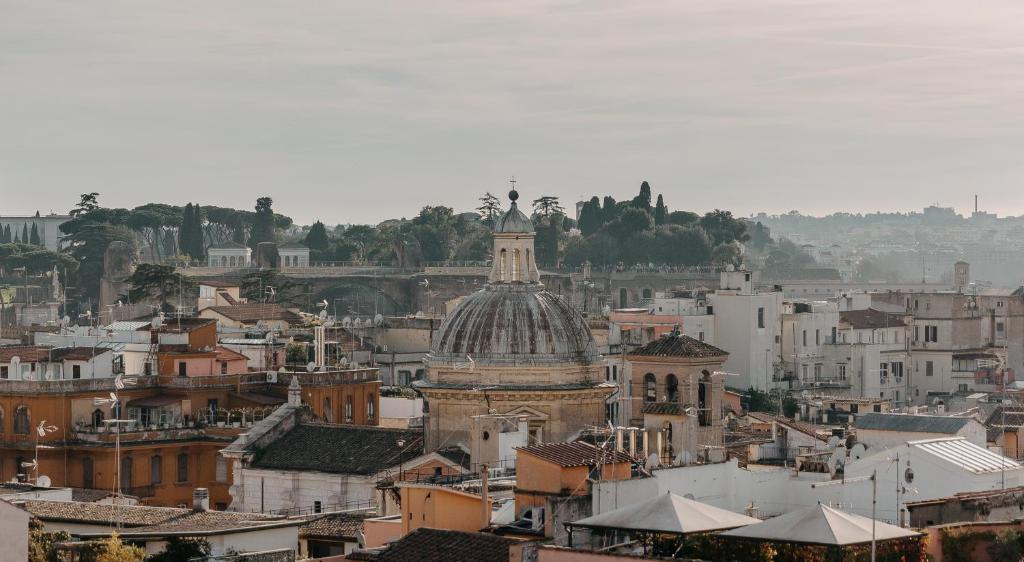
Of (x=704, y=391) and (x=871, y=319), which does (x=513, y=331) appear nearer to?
(x=704, y=391)

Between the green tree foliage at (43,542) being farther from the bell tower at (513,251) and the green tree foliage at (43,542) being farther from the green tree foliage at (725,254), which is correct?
the green tree foliage at (725,254)

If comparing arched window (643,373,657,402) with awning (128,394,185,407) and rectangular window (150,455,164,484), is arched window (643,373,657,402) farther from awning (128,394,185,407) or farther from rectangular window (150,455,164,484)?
awning (128,394,185,407)

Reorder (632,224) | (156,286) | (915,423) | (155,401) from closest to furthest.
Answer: (915,423), (155,401), (156,286), (632,224)

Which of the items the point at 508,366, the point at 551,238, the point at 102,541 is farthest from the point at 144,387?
the point at 551,238

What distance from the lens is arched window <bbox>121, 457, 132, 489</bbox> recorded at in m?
53.8

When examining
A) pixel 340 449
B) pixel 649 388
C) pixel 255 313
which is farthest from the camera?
pixel 255 313

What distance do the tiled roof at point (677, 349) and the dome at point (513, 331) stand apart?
126cm

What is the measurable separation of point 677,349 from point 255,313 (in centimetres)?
3671

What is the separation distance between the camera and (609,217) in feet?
512

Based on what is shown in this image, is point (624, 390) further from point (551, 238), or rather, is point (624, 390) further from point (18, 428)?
point (551, 238)

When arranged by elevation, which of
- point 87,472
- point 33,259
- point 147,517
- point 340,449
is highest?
point 33,259

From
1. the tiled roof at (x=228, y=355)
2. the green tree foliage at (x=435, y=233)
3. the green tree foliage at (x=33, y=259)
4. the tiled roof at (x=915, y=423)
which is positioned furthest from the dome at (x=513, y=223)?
the green tree foliage at (x=435, y=233)

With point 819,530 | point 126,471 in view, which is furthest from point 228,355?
point 819,530

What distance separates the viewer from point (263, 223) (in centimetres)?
17000
